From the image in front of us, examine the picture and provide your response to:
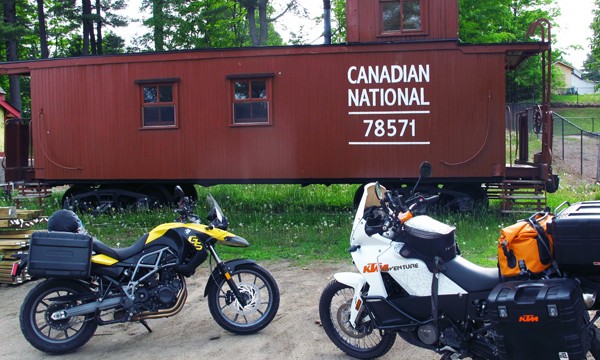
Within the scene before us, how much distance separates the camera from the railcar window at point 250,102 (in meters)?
12.1

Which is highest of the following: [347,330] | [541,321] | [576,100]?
[576,100]

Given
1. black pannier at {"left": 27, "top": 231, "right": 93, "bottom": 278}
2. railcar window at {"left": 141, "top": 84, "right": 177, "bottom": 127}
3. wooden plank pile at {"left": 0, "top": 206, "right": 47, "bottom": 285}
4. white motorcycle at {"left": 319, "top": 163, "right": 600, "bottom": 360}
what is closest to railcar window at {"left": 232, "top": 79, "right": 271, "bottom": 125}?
railcar window at {"left": 141, "top": 84, "right": 177, "bottom": 127}

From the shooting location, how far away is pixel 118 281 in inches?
203

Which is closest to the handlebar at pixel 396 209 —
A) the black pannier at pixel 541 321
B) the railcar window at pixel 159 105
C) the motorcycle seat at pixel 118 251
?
the black pannier at pixel 541 321

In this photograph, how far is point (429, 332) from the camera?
13.6 ft

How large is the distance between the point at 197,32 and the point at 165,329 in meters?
30.5

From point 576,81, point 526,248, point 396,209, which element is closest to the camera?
point 526,248

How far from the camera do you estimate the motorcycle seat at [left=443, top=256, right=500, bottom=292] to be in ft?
13.0

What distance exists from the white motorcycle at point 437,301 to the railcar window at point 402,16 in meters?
8.25

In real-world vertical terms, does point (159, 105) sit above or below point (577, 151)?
above

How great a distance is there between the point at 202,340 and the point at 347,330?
133 cm

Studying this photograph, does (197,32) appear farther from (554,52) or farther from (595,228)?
(595,228)

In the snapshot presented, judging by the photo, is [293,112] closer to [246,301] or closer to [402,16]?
[402,16]

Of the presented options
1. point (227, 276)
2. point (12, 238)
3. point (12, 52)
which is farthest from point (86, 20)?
point (227, 276)
